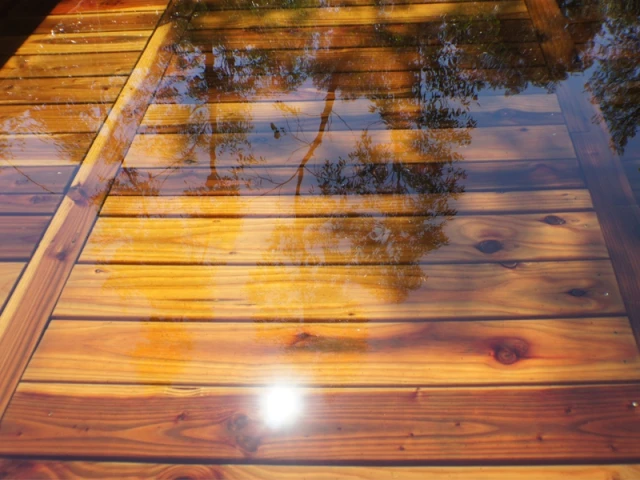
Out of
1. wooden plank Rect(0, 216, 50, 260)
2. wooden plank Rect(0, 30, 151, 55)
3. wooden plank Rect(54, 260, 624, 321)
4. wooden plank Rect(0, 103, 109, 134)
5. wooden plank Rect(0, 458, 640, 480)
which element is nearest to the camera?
wooden plank Rect(0, 458, 640, 480)

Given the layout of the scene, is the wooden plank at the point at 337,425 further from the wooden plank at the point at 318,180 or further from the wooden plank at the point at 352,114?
the wooden plank at the point at 352,114

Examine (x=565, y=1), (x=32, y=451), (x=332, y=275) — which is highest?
(x=565, y=1)

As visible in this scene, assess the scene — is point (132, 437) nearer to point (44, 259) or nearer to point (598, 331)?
point (44, 259)

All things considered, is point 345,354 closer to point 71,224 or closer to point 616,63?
point 71,224

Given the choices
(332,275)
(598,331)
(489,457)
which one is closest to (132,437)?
(332,275)

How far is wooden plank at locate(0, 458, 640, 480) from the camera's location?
0.94 meters

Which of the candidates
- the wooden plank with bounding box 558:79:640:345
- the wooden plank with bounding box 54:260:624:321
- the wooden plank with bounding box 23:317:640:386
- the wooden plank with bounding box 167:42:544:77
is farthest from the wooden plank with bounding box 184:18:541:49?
the wooden plank with bounding box 23:317:640:386

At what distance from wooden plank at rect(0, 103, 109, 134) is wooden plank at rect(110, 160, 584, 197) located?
1.08ft

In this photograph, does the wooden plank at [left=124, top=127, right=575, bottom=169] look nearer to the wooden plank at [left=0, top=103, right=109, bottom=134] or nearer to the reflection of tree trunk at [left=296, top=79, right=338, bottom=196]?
the reflection of tree trunk at [left=296, top=79, right=338, bottom=196]

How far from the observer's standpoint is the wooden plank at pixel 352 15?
2078 mm

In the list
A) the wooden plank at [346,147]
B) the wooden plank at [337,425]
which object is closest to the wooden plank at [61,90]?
the wooden plank at [346,147]

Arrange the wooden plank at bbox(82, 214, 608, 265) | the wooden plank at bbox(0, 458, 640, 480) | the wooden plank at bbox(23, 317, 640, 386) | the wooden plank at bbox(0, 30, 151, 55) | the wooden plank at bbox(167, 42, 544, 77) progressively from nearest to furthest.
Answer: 1. the wooden plank at bbox(0, 458, 640, 480)
2. the wooden plank at bbox(23, 317, 640, 386)
3. the wooden plank at bbox(82, 214, 608, 265)
4. the wooden plank at bbox(167, 42, 544, 77)
5. the wooden plank at bbox(0, 30, 151, 55)

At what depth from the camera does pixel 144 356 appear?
1.15 m

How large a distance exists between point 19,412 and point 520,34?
195 centimetres
